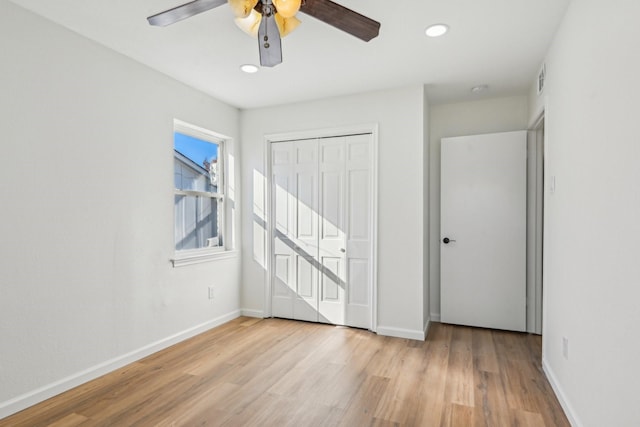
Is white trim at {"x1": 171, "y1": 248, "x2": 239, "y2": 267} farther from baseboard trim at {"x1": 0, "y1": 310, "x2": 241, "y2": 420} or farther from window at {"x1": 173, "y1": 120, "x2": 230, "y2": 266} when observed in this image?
baseboard trim at {"x1": 0, "y1": 310, "x2": 241, "y2": 420}

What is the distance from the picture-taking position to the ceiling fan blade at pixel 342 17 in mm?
1734

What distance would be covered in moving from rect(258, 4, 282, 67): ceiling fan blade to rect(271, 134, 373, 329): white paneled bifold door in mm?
1857

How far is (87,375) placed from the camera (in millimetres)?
2541

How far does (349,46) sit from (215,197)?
2264 millimetres

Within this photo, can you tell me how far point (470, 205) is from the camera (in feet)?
12.6

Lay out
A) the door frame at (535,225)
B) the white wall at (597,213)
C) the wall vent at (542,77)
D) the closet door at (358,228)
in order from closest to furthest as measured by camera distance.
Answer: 1. the white wall at (597,213)
2. the wall vent at (542,77)
3. the door frame at (535,225)
4. the closet door at (358,228)

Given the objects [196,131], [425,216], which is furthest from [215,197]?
[425,216]

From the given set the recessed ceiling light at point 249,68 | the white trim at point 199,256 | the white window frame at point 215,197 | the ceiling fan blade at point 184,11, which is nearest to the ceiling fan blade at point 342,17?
the ceiling fan blade at point 184,11

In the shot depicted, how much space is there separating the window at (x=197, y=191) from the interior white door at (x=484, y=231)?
261cm

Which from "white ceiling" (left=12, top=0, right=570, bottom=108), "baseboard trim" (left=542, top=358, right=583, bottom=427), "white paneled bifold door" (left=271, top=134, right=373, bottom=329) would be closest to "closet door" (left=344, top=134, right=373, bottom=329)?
"white paneled bifold door" (left=271, top=134, right=373, bottom=329)

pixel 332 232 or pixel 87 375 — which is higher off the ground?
pixel 332 232

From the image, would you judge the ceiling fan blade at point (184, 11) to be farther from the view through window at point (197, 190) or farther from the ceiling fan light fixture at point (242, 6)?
the view through window at point (197, 190)

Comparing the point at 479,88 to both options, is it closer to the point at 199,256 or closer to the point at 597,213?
the point at 597,213

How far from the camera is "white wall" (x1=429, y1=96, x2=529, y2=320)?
12.6 ft
